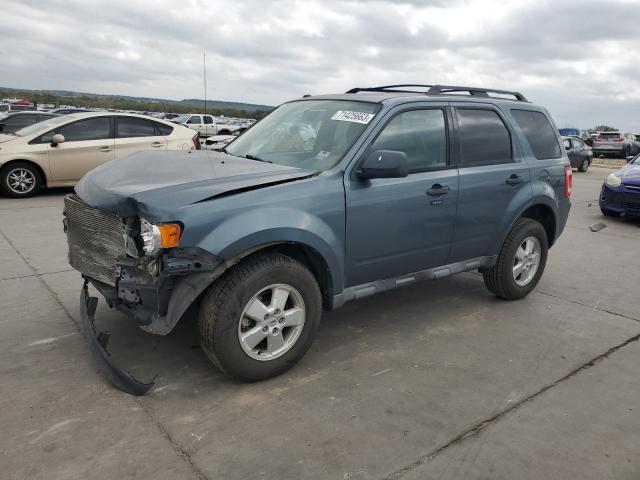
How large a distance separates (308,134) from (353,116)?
14.6 inches

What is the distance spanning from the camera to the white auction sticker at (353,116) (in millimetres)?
3865

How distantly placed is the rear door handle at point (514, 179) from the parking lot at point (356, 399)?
1156mm

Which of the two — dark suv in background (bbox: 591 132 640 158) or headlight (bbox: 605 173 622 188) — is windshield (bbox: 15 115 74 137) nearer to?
headlight (bbox: 605 173 622 188)

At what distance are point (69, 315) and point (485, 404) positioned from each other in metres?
3.23

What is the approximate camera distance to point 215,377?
3.42m

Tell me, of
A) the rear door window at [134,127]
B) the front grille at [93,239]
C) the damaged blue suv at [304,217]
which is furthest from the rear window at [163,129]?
the front grille at [93,239]

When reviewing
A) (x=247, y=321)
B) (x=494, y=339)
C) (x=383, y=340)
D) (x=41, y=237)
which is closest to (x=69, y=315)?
(x=247, y=321)

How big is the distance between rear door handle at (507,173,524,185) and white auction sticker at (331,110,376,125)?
1.50 meters

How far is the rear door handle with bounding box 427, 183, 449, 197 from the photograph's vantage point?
158 inches

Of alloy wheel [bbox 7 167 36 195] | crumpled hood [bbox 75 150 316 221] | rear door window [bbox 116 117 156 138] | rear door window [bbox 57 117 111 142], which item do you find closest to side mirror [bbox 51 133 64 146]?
rear door window [bbox 57 117 111 142]

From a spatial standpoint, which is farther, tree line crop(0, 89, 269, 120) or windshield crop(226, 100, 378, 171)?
tree line crop(0, 89, 269, 120)

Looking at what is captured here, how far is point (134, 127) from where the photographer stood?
35.7 ft

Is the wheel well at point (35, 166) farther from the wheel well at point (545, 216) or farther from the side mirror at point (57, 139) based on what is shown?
the wheel well at point (545, 216)

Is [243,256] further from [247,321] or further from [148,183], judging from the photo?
[148,183]
